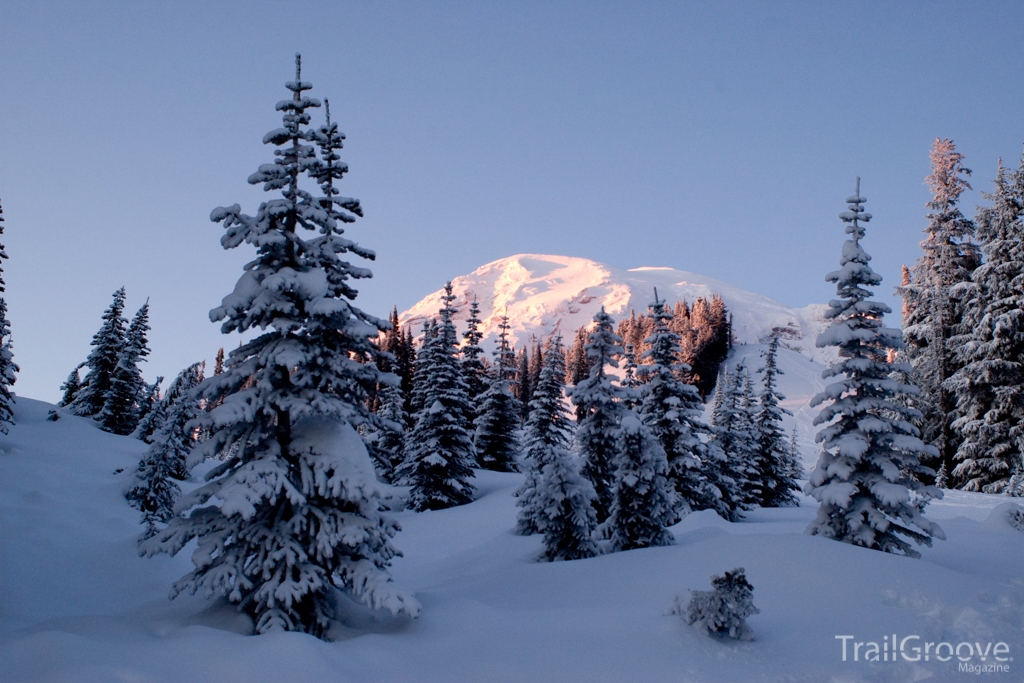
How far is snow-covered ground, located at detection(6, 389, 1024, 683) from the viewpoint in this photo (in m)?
7.89

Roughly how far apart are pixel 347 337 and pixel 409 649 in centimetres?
527

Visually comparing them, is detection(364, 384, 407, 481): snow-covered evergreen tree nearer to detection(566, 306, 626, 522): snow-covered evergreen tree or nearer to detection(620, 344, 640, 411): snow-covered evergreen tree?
detection(620, 344, 640, 411): snow-covered evergreen tree

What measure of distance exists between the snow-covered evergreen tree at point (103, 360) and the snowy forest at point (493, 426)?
0.54ft

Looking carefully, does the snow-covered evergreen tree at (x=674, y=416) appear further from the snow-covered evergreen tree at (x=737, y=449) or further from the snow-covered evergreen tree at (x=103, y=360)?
the snow-covered evergreen tree at (x=103, y=360)

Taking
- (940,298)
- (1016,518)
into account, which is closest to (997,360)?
(940,298)

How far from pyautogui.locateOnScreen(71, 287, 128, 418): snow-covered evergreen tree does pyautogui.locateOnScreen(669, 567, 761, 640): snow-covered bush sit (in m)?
42.8

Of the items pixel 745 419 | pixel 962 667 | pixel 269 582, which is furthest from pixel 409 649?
pixel 745 419

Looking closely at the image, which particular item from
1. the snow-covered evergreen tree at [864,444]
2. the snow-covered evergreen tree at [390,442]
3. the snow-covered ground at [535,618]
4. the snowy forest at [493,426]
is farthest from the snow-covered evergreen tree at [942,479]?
the snow-covered evergreen tree at [390,442]

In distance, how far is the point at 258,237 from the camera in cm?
1038

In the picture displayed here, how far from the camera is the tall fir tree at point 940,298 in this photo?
35.7 meters

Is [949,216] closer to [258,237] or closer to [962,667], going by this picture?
[962,667]

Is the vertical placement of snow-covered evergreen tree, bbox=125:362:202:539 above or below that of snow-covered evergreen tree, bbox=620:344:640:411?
below

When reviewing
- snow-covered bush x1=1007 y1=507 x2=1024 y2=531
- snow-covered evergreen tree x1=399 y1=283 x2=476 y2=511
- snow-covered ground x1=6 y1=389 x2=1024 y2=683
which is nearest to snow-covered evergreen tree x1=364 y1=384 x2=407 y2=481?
snow-covered evergreen tree x1=399 y1=283 x2=476 y2=511

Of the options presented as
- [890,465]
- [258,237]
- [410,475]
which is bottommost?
[410,475]
